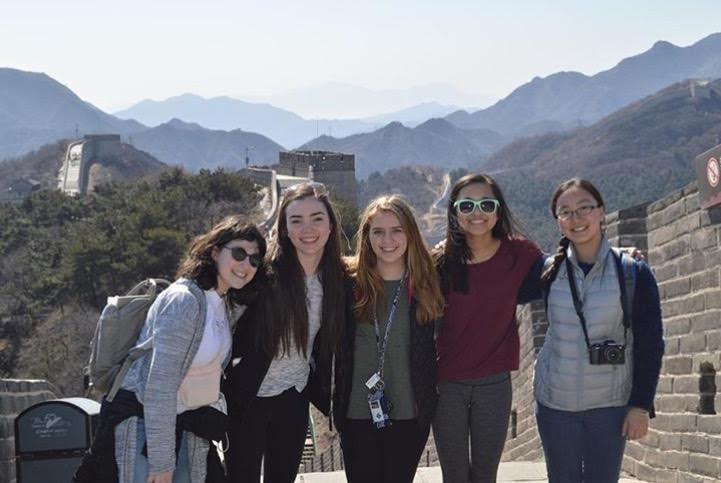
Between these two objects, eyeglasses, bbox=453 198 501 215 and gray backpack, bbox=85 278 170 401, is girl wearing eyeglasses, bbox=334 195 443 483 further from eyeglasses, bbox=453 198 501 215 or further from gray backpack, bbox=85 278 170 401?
gray backpack, bbox=85 278 170 401

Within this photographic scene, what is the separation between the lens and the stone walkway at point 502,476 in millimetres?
7031

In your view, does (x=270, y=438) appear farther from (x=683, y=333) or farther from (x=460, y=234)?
(x=683, y=333)

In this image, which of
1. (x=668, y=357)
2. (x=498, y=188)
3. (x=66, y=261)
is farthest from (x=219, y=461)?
(x=66, y=261)

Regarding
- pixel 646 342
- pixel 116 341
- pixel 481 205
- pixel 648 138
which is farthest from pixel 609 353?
pixel 648 138

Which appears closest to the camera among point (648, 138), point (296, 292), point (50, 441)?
point (296, 292)

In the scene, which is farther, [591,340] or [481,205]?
[481,205]

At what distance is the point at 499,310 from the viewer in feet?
15.0

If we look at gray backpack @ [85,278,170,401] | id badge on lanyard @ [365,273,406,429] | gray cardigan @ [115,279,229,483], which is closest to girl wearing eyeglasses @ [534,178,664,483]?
id badge on lanyard @ [365,273,406,429]

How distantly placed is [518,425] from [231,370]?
6.78 meters

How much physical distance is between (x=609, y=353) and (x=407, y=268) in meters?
0.91

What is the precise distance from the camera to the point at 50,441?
17.9 ft

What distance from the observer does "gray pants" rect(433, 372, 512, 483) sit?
14.9 feet

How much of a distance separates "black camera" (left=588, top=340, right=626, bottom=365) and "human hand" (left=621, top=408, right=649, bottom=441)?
8.3 inches

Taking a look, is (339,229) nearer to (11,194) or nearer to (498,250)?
(498,250)
